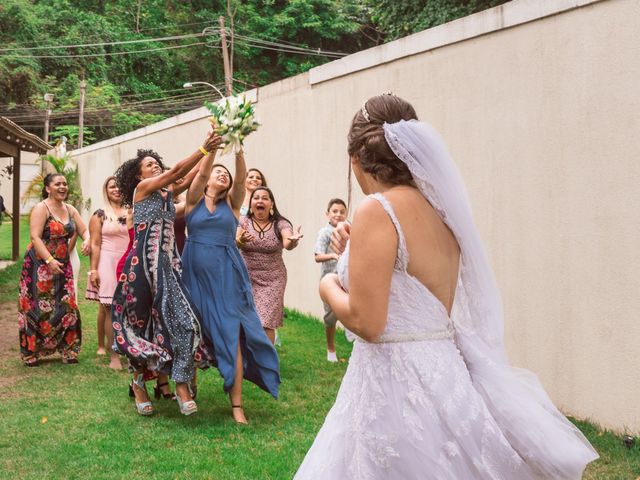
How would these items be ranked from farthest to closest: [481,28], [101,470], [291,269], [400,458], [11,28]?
1. [11,28]
2. [291,269]
3. [481,28]
4. [101,470]
5. [400,458]

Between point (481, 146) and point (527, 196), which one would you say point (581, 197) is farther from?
point (481, 146)

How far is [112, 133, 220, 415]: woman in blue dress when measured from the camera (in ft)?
22.6

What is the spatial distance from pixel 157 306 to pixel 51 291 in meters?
3.38

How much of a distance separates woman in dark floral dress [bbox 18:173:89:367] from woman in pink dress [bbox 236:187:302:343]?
7.42 feet

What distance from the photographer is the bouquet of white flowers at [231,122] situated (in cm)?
626

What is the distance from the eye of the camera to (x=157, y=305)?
6.92 metres

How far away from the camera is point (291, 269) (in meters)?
13.2

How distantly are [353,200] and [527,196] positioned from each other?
3928 mm

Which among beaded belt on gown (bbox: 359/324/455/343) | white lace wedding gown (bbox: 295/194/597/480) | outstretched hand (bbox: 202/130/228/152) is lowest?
white lace wedding gown (bbox: 295/194/597/480)

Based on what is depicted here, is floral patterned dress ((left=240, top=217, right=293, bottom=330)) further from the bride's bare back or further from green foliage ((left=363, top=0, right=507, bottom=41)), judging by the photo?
green foliage ((left=363, top=0, right=507, bottom=41))

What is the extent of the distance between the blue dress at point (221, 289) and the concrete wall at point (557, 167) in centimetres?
213

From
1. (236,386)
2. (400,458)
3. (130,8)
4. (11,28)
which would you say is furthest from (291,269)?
(130,8)

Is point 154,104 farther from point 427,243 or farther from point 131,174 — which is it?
point 427,243

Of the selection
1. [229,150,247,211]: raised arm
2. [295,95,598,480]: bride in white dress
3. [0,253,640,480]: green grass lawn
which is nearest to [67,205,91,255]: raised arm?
[0,253,640,480]: green grass lawn
